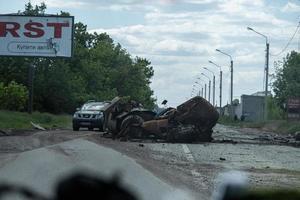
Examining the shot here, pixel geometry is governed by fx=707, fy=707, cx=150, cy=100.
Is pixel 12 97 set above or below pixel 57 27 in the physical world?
below

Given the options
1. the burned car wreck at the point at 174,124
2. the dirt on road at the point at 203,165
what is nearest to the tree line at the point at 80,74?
the burned car wreck at the point at 174,124

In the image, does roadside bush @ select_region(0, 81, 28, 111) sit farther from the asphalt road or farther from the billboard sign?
the asphalt road

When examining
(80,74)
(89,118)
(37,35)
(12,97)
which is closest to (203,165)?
(89,118)

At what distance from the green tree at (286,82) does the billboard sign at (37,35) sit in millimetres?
42552

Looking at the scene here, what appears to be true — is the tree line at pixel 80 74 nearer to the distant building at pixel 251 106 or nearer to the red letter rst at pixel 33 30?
the red letter rst at pixel 33 30

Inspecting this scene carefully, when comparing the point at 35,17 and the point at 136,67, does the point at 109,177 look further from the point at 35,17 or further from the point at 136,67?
the point at 136,67

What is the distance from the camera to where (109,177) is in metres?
1.89

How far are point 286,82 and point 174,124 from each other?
58.3 m

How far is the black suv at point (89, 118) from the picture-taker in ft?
125

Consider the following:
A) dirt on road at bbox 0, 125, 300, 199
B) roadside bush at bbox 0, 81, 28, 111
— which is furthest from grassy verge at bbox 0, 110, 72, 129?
dirt on road at bbox 0, 125, 300, 199

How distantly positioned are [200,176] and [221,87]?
96.3 metres

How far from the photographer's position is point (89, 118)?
38.4m

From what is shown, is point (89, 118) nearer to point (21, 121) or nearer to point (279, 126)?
point (21, 121)

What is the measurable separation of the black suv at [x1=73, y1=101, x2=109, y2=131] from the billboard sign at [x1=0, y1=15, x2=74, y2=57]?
9.65 meters
